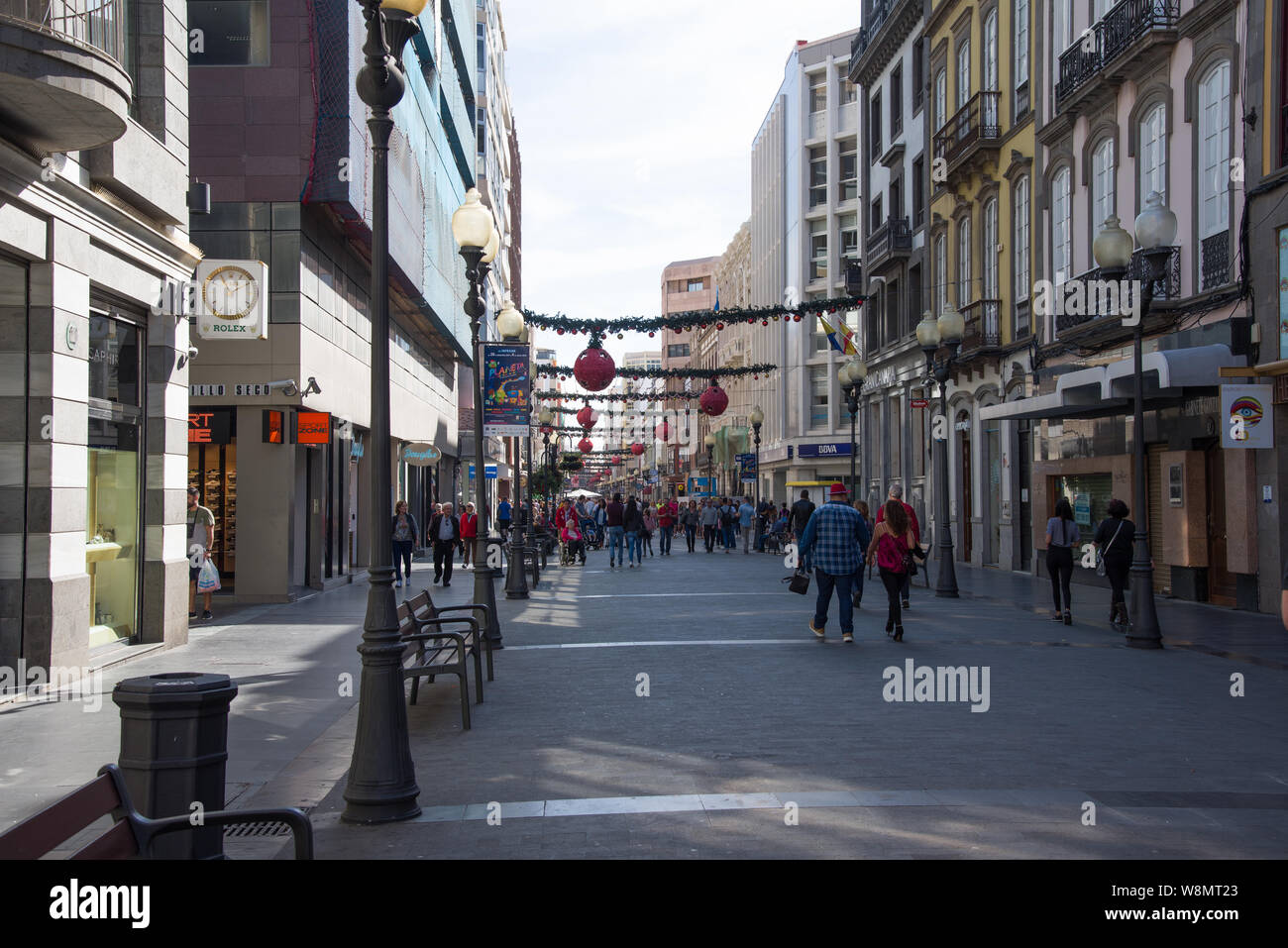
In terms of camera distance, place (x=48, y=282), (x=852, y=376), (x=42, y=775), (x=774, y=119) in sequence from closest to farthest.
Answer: (x=42, y=775) < (x=48, y=282) < (x=852, y=376) < (x=774, y=119)

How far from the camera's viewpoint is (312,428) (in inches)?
806

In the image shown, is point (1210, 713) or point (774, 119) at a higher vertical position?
point (774, 119)

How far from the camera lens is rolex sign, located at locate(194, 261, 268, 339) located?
57.2 feet

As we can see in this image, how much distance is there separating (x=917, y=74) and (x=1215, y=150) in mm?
18670

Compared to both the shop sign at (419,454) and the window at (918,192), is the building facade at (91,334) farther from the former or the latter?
the window at (918,192)

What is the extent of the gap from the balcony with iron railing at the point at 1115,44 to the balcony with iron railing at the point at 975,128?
150 inches

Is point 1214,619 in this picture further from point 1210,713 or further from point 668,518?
point 668,518

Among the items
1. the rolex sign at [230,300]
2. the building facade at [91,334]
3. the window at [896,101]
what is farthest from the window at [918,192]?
the building facade at [91,334]

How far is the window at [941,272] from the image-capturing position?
3266cm

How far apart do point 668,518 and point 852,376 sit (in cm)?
1240

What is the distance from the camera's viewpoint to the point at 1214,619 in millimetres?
16234

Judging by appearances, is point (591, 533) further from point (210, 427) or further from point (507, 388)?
point (507, 388)

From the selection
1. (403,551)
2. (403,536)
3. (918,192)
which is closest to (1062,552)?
(403,536)
